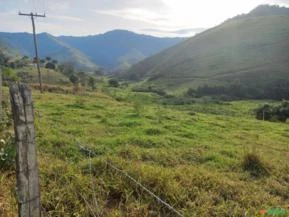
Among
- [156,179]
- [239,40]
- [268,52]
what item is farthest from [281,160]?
[239,40]

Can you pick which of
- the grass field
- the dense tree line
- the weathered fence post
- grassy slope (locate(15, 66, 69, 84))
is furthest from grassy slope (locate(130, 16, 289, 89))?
the weathered fence post

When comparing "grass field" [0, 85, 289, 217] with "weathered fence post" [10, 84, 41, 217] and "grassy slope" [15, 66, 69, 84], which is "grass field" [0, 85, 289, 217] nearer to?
"weathered fence post" [10, 84, 41, 217]

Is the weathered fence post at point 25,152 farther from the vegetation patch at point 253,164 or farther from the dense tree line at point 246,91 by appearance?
the dense tree line at point 246,91

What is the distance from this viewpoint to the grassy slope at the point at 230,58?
116 metres

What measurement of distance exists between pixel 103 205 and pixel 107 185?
61cm

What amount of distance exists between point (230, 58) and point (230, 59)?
1.13 metres

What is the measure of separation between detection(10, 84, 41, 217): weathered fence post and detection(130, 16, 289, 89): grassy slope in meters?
104

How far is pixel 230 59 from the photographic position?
137625 mm

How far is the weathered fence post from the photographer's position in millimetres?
4191

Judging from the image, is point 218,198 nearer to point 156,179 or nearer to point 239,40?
point 156,179

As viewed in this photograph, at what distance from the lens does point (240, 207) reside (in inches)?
299

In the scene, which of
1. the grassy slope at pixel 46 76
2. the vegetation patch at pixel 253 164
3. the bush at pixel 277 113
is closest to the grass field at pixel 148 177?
the vegetation patch at pixel 253 164

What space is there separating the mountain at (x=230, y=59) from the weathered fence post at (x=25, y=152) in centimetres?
9849

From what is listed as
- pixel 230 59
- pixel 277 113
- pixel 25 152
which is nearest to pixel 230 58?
pixel 230 59
